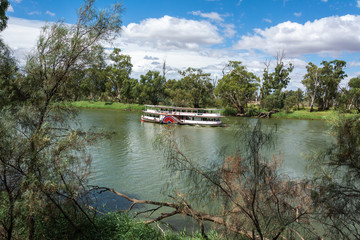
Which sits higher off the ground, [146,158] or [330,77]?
[330,77]

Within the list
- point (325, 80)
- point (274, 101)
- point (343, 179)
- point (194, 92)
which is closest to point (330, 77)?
point (325, 80)

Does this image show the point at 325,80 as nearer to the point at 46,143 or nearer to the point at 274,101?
the point at 274,101

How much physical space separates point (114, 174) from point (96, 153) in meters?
3.65

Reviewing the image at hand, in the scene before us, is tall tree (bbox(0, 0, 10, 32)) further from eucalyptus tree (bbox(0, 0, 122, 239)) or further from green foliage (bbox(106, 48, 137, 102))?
green foliage (bbox(106, 48, 137, 102))

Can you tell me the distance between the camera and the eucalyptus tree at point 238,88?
40938 mm

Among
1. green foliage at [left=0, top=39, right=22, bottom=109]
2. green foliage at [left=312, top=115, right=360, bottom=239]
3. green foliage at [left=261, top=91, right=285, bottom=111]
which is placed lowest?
green foliage at [left=312, top=115, right=360, bottom=239]

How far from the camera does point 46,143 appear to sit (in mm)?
4867

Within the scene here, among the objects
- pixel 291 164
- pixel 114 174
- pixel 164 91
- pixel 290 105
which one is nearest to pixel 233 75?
pixel 290 105

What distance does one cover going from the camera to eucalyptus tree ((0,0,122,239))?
4613 millimetres

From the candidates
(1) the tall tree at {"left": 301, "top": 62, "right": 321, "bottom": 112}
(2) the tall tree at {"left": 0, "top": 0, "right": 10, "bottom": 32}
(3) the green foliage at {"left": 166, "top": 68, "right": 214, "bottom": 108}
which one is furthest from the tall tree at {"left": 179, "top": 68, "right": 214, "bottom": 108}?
(2) the tall tree at {"left": 0, "top": 0, "right": 10, "bottom": 32}

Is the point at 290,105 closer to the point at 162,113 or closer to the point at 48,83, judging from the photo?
the point at 162,113

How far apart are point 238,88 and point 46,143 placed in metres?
37.4

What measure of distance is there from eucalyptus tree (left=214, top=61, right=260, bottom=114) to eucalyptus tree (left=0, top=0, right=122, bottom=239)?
117ft

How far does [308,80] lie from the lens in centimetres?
4662
